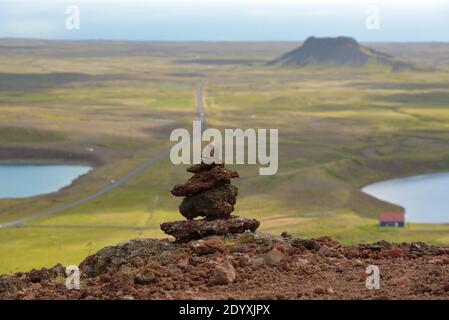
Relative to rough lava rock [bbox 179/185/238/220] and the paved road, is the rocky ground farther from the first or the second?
the paved road

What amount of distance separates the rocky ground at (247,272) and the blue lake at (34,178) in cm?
8240

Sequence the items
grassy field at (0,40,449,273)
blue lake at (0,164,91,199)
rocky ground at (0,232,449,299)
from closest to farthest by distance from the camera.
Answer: rocky ground at (0,232,449,299), grassy field at (0,40,449,273), blue lake at (0,164,91,199)

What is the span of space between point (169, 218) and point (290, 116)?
314ft

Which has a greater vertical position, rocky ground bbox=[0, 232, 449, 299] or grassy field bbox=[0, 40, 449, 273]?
rocky ground bbox=[0, 232, 449, 299]

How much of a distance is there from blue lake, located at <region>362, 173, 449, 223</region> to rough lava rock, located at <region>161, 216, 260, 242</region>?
65.0 m

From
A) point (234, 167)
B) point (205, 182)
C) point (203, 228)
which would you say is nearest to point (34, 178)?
point (234, 167)

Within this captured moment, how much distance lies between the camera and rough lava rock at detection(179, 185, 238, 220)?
23.4 meters

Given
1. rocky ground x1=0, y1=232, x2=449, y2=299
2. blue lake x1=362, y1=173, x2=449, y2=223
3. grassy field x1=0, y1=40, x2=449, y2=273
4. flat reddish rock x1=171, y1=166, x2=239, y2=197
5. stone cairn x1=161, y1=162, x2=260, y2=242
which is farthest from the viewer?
blue lake x1=362, y1=173, x2=449, y2=223

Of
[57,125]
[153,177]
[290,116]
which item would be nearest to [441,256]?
[153,177]

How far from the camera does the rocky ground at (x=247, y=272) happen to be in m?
17.4

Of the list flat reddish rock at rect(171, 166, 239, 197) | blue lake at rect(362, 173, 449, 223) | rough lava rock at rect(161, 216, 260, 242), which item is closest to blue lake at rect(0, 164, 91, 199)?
blue lake at rect(362, 173, 449, 223)

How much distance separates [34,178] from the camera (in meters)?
116

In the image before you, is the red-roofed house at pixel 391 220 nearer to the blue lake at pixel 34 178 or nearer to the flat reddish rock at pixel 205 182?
the blue lake at pixel 34 178
